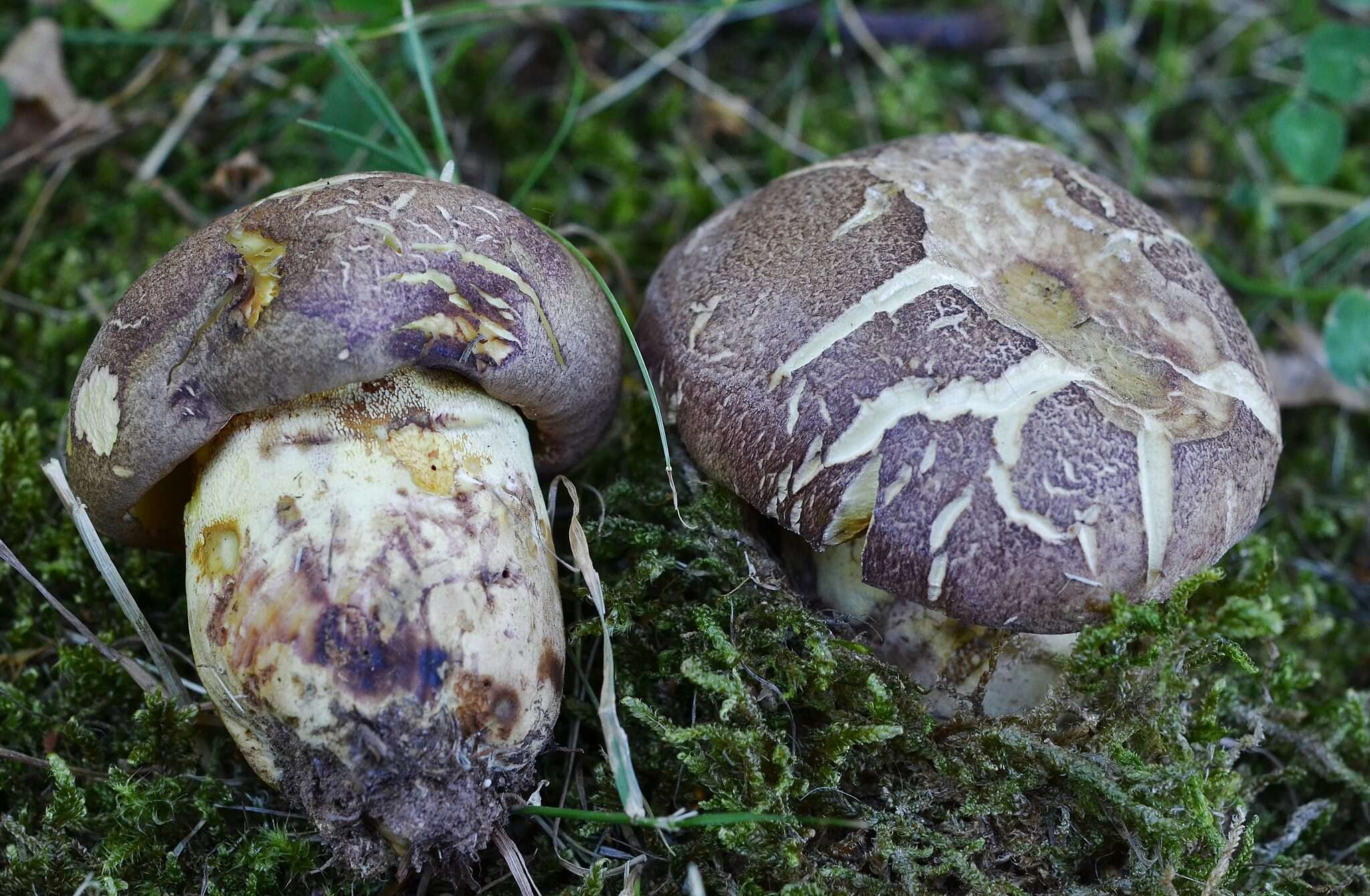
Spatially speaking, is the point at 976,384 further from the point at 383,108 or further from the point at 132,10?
the point at 132,10

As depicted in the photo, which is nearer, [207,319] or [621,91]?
[207,319]

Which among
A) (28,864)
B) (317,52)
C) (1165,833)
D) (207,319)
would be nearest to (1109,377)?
(1165,833)

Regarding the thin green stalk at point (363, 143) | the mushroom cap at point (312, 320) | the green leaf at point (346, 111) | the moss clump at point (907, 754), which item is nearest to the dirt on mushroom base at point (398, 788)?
the moss clump at point (907, 754)

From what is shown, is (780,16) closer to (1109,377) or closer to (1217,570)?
(1109,377)

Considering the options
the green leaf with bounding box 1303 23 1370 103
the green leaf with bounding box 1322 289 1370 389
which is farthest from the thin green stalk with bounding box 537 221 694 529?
the green leaf with bounding box 1303 23 1370 103

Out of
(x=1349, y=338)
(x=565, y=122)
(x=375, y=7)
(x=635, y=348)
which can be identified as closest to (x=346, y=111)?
(x=375, y=7)

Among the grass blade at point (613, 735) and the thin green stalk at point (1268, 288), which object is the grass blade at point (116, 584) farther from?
the thin green stalk at point (1268, 288)

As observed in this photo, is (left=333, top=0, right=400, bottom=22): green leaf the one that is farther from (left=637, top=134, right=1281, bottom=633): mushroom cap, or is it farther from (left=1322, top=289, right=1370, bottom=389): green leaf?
(left=1322, top=289, right=1370, bottom=389): green leaf
